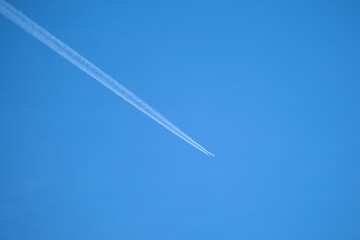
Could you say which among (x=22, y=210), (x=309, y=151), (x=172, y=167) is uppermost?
(x=309, y=151)

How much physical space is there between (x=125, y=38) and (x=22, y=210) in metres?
3.08

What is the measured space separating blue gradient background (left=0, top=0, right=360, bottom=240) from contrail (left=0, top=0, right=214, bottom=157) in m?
0.08

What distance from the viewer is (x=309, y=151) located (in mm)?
4188

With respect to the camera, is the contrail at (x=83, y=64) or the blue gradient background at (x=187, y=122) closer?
the contrail at (x=83, y=64)

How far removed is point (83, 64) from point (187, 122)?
1.72m

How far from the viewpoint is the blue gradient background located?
3.72 metres

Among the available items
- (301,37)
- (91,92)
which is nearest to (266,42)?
(301,37)

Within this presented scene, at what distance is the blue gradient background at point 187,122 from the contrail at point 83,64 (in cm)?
8

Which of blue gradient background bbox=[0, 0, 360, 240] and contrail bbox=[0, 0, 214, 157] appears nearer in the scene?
contrail bbox=[0, 0, 214, 157]

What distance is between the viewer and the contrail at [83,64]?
3506 mm

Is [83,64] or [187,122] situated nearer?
[83,64]

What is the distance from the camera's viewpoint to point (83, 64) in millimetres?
3674

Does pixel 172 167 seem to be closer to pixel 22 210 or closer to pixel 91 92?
pixel 91 92

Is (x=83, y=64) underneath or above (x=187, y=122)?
above
